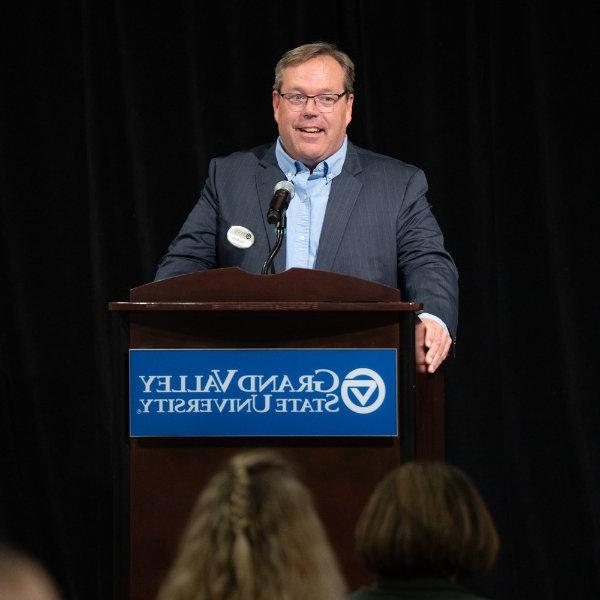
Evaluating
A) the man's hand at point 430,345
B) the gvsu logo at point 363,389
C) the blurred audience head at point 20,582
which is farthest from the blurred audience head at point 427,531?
the man's hand at point 430,345

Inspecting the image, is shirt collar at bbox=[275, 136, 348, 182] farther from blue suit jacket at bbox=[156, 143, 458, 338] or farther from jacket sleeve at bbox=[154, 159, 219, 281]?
jacket sleeve at bbox=[154, 159, 219, 281]

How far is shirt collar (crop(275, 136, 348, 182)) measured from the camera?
3.97 metres

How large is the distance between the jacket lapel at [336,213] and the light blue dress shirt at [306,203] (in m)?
0.04

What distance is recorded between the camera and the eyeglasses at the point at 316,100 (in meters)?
3.92

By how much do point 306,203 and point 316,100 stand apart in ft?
1.10

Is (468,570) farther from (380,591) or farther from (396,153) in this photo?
(396,153)

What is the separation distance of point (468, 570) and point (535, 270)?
10.0 ft

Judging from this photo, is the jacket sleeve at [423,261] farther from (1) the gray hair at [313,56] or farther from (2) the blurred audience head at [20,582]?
(2) the blurred audience head at [20,582]

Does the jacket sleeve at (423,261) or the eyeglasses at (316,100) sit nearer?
the jacket sleeve at (423,261)

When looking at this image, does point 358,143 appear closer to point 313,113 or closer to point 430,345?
point 313,113

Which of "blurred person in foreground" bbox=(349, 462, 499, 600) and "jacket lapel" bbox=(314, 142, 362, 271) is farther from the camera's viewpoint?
"jacket lapel" bbox=(314, 142, 362, 271)

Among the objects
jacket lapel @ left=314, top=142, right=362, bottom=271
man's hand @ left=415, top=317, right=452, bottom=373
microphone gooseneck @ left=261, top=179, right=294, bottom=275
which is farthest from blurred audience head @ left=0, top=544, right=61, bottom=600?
jacket lapel @ left=314, top=142, right=362, bottom=271

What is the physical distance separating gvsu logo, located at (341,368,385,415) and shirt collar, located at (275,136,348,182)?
4.13 feet

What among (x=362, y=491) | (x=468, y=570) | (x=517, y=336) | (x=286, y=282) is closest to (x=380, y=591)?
(x=468, y=570)
